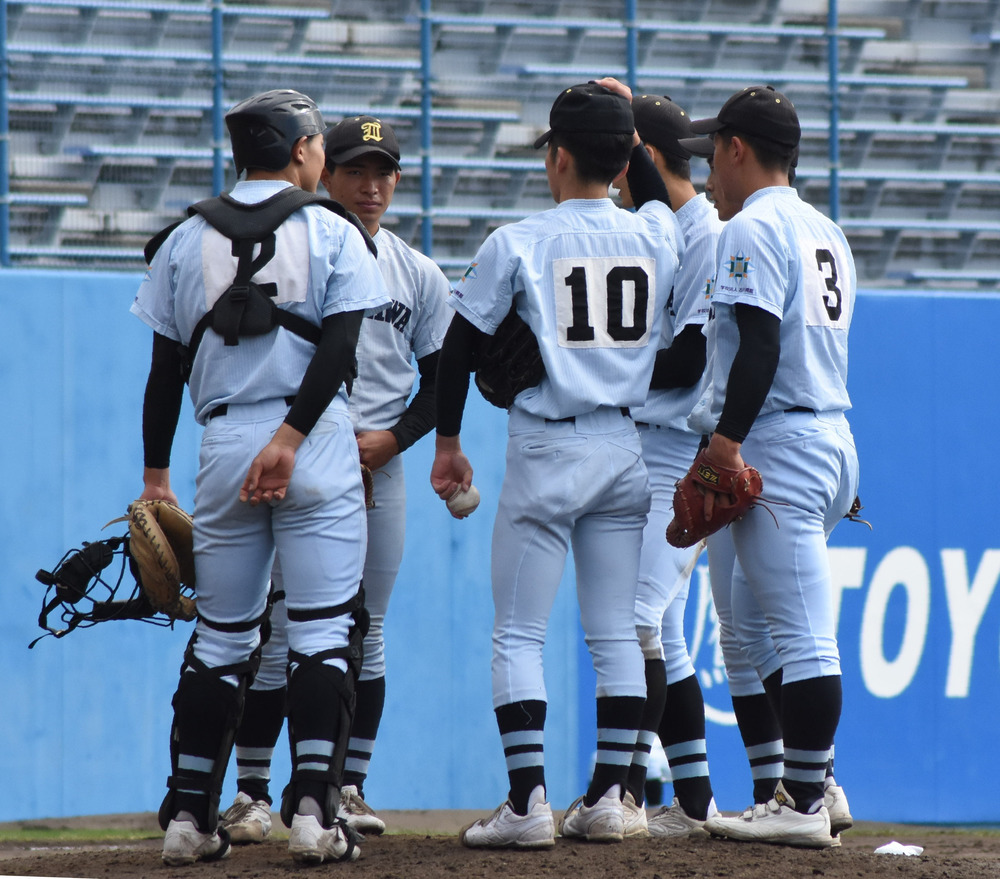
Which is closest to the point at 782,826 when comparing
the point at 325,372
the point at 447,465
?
the point at 447,465

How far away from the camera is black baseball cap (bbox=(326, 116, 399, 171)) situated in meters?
4.33

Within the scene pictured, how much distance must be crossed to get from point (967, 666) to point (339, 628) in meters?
4.16

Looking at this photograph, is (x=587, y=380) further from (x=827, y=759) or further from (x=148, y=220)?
(x=148, y=220)

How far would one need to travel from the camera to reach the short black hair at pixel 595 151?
12.2 feet

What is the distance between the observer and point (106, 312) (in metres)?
5.90

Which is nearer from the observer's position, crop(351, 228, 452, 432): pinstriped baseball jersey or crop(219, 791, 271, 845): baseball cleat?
crop(219, 791, 271, 845): baseball cleat

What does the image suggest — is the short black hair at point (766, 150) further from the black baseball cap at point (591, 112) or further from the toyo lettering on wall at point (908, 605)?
the toyo lettering on wall at point (908, 605)

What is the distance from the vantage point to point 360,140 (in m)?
4.34

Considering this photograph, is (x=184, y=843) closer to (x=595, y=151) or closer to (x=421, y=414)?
(x=421, y=414)

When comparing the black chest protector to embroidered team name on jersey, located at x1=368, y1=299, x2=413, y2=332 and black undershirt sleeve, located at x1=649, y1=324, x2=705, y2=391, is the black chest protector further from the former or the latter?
black undershirt sleeve, located at x1=649, y1=324, x2=705, y2=391

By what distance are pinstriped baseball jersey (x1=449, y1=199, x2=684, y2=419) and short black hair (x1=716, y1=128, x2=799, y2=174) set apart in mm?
358

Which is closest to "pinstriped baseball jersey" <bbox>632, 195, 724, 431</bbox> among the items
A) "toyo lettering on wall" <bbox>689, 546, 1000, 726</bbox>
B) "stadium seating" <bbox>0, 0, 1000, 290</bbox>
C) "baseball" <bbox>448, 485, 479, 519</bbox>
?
"baseball" <bbox>448, 485, 479, 519</bbox>

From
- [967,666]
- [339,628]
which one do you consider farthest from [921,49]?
[339,628]

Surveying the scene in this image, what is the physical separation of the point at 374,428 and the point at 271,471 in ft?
3.09
